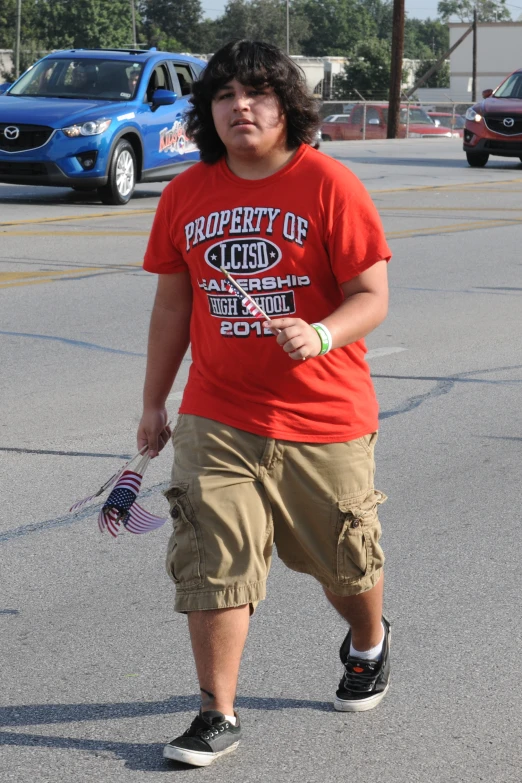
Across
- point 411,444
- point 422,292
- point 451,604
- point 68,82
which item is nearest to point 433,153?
point 68,82

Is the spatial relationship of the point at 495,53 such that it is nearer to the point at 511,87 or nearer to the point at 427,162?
the point at 427,162

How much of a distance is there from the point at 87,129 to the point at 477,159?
11.6m

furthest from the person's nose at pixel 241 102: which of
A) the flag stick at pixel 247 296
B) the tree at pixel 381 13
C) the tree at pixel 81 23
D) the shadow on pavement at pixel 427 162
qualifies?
the tree at pixel 381 13

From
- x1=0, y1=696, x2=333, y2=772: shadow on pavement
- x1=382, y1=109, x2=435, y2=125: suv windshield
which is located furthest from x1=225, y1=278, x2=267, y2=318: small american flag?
x1=382, y1=109, x2=435, y2=125: suv windshield

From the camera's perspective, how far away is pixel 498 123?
22.8 metres

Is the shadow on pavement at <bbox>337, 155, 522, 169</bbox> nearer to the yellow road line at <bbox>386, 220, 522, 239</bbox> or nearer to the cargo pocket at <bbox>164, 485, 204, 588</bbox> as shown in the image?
the yellow road line at <bbox>386, 220, 522, 239</bbox>

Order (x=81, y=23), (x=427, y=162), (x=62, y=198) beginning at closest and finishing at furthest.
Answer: (x=62, y=198) → (x=427, y=162) → (x=81, y=23)

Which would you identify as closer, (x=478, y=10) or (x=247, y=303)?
(x=247, y=303)

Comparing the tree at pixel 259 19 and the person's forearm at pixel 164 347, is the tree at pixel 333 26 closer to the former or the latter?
the tree at pixel 259 19

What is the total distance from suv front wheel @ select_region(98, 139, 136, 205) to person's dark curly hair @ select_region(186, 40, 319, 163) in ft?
40.0

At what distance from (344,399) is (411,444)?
2998 millimetres

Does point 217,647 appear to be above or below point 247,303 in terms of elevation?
below

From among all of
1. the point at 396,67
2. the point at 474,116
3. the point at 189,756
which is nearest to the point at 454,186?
the point at 474,116

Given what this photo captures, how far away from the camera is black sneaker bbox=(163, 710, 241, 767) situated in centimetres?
296
